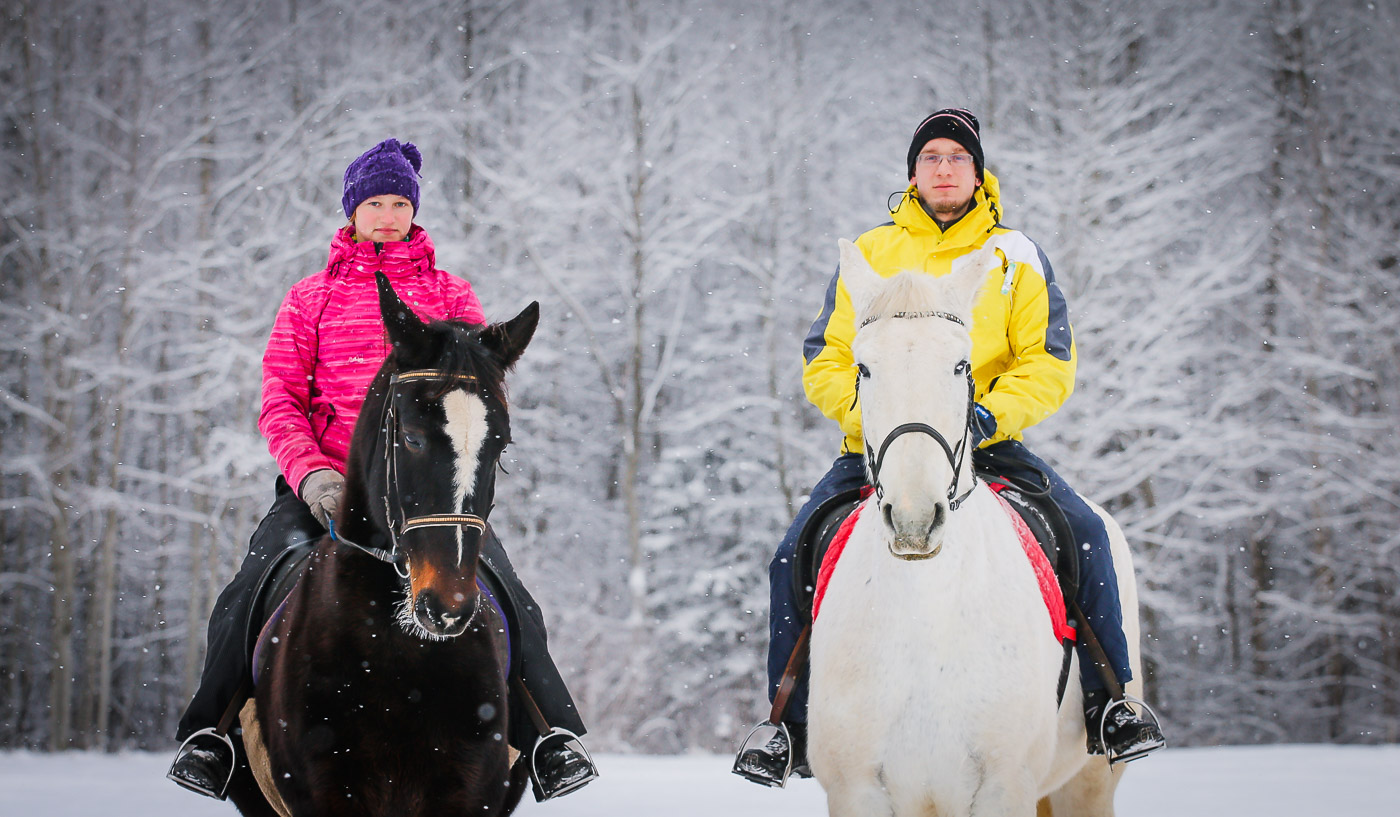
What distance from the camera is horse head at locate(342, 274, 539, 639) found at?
9.68 ft

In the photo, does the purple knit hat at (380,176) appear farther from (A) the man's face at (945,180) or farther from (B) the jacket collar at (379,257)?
(A) the man's face at (945,180)

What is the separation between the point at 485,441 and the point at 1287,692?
18.3 metres

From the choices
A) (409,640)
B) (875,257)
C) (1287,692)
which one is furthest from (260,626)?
(1287,692)

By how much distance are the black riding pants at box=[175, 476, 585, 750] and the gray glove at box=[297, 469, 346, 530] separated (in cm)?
44

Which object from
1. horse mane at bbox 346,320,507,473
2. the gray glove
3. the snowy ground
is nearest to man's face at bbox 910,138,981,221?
horse mane at bbox 346,320,507,473

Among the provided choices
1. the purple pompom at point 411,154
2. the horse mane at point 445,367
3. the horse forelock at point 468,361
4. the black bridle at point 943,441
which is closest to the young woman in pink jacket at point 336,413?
the purple pompom at point 411,154

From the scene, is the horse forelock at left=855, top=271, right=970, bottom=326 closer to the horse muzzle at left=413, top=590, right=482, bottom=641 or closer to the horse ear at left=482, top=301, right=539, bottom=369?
the horse ear at left=482, top=301, right=539, bottom=369

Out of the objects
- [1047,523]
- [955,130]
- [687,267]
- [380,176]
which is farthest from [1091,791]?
[687,267]

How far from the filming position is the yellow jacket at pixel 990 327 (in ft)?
12.7

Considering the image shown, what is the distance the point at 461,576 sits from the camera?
2949 millimetres

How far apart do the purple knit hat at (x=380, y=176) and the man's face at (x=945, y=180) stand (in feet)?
7.24

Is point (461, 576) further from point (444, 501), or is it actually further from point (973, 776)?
point (973, 776)

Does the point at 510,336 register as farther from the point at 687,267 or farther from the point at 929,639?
the point at 687,267

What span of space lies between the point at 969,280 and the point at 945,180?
1.16 metres
